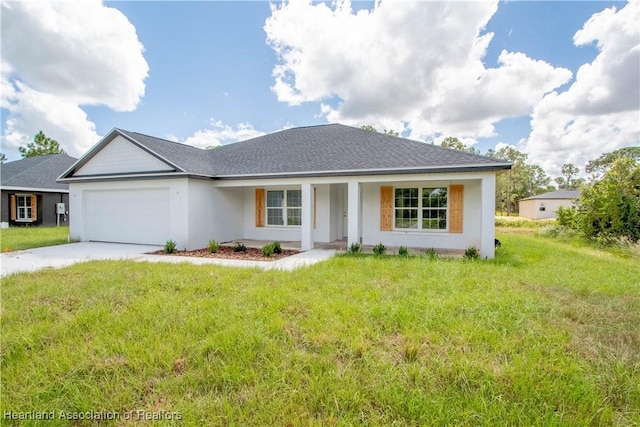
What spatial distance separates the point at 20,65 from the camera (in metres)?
12.6

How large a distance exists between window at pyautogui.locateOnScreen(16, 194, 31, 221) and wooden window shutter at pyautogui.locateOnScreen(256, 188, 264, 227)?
1830cm

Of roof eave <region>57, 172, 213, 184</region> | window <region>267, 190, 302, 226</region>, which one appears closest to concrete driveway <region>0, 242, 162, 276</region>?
roof eave <region>57, 172, 213, 184</region>

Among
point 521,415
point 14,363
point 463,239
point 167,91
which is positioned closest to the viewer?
point 521,415

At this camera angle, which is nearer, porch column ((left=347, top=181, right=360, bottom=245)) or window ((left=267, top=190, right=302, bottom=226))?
porch column ((left=347, top=181, right=360, bottom=245))

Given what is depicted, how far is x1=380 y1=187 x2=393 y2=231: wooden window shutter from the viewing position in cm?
1120

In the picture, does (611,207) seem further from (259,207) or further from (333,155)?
(259,207)

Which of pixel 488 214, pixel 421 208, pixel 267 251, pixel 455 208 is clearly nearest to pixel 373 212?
pixel 421 208

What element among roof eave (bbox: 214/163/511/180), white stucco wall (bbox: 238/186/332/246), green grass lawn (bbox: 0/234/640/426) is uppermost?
roof eave (bbox: 214/163/511/180)

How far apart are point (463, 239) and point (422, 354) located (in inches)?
326

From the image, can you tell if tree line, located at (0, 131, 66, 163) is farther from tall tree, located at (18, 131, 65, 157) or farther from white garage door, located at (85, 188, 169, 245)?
white garage door, located at (85, 188, 169, 245)

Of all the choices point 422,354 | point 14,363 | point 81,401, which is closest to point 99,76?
point 14,363

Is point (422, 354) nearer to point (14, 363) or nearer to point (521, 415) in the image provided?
point (521, 415)

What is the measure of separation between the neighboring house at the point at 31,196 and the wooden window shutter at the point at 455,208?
983 inches

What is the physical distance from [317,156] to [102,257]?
8231 millimetres
